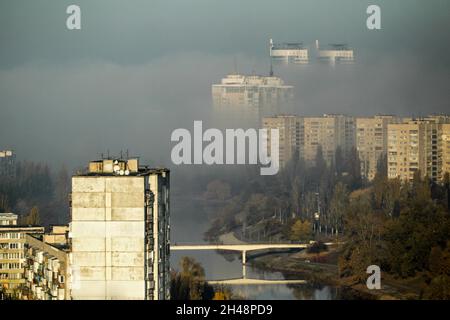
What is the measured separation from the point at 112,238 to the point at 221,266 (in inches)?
446

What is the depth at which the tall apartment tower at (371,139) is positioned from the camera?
117 feet

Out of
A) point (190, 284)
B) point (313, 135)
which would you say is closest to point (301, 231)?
point (190, 284)

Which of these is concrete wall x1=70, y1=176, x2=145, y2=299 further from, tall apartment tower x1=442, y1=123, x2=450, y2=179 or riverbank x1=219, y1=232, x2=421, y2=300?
tall apartment tower x1=442, y1=123, x2=450, y2=179

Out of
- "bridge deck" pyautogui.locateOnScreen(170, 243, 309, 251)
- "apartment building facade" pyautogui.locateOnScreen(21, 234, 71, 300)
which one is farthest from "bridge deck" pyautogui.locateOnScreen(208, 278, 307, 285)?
"apartment building facade" pyautogui.locateOnScreen(21, 234, 71, 300)

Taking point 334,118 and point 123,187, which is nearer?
point 123,187

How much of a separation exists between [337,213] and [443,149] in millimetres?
4562

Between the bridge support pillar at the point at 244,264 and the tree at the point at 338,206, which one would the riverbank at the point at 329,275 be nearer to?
the bridge support pillar at the point at 244,264

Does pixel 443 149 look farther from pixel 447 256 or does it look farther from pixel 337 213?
pixel 447 256

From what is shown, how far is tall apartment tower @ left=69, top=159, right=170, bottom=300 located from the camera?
14.6 metres

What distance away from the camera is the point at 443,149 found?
3419 centimetres

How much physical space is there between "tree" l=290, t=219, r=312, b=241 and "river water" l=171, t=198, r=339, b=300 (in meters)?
1.35
